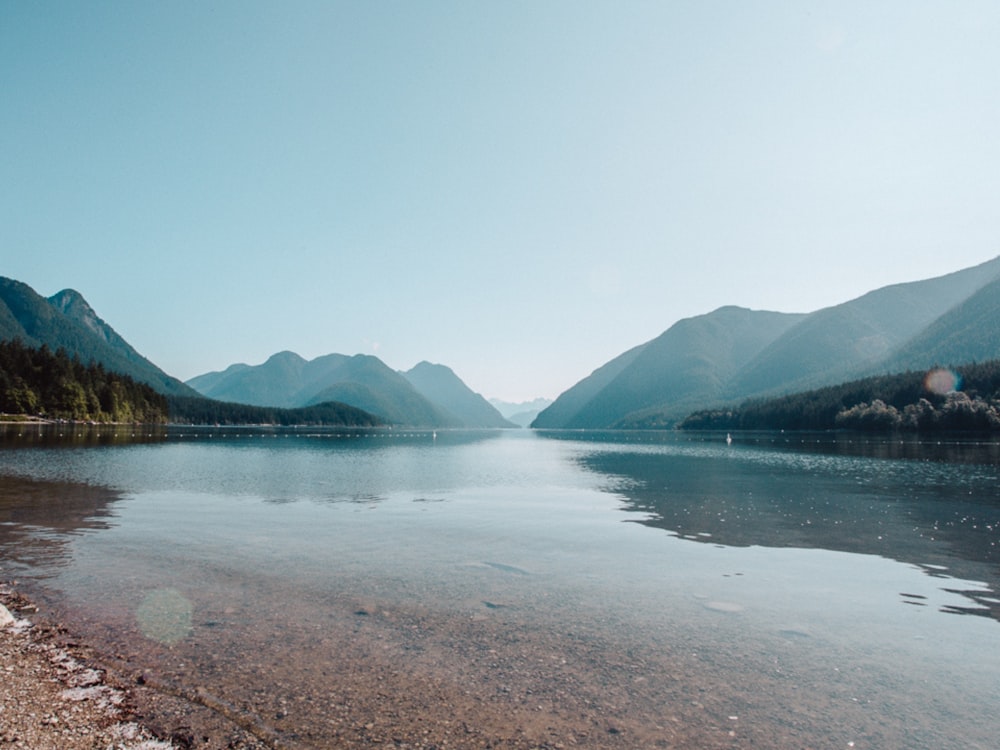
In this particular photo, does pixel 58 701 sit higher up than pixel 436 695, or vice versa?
pixel 58 701

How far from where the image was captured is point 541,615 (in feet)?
53.4

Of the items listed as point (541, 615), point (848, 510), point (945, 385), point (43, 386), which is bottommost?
point (848, 510)

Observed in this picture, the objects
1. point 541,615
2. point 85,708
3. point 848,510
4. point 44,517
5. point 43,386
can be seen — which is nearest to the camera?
point 85,708

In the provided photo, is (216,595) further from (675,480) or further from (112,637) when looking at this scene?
(675,480)

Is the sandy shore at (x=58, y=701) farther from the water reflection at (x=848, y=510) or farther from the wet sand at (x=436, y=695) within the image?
the water reflection at (x=848, y=510)

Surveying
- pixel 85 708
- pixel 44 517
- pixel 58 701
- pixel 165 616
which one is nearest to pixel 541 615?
pixel 165 616

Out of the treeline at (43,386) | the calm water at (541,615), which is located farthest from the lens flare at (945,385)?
the treeline at (43,386)

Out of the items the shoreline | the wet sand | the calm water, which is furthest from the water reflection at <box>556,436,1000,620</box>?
the shoreline

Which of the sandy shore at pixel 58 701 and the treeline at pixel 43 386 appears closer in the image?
the sandy shore at pixel 58 701

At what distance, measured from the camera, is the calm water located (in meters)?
10.3

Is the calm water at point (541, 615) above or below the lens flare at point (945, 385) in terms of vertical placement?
below

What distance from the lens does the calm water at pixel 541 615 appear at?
33.7ft

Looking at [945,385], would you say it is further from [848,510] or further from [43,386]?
[43,386]

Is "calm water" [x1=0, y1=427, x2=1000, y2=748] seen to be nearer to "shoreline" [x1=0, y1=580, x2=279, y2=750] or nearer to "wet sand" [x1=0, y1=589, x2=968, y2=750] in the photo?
"wet sand" [x1=0, y1=589, x2=968, y2=750]
